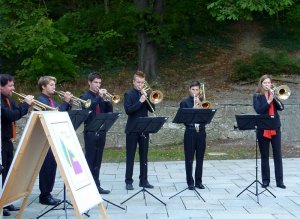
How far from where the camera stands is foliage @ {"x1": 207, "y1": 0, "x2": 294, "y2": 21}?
56.1 feet

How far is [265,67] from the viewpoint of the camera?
1905 centimetres

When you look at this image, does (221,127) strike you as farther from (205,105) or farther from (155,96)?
(155,96)

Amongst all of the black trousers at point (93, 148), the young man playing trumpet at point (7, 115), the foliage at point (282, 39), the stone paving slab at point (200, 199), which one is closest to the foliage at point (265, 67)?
the foliage at point (282, 39)

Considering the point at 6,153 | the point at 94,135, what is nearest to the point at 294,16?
the point at 94,135

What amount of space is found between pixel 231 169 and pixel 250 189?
7.90ft

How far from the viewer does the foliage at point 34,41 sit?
1794cm

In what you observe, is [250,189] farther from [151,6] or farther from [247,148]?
[151,6]

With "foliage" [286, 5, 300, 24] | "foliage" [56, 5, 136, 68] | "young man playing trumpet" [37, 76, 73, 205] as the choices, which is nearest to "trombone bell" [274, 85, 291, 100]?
"young man playing trumpet" [37, 76, 73, 205]

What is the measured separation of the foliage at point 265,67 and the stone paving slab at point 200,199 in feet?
25.1

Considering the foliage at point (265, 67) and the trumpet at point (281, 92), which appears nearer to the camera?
the trumpet at point (281, 92)

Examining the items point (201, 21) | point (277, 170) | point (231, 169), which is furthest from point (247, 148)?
point (201, 21)

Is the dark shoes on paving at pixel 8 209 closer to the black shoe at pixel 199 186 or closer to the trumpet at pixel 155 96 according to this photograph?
the trumpet at pixel 155 96

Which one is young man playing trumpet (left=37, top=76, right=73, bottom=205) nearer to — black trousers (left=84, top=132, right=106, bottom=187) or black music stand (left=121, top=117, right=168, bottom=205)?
black trousers (left=84, top=132, right=106, bottom=187)

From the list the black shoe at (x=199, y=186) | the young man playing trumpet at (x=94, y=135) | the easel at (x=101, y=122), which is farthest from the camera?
the black shoe at (x=199, y=186)
